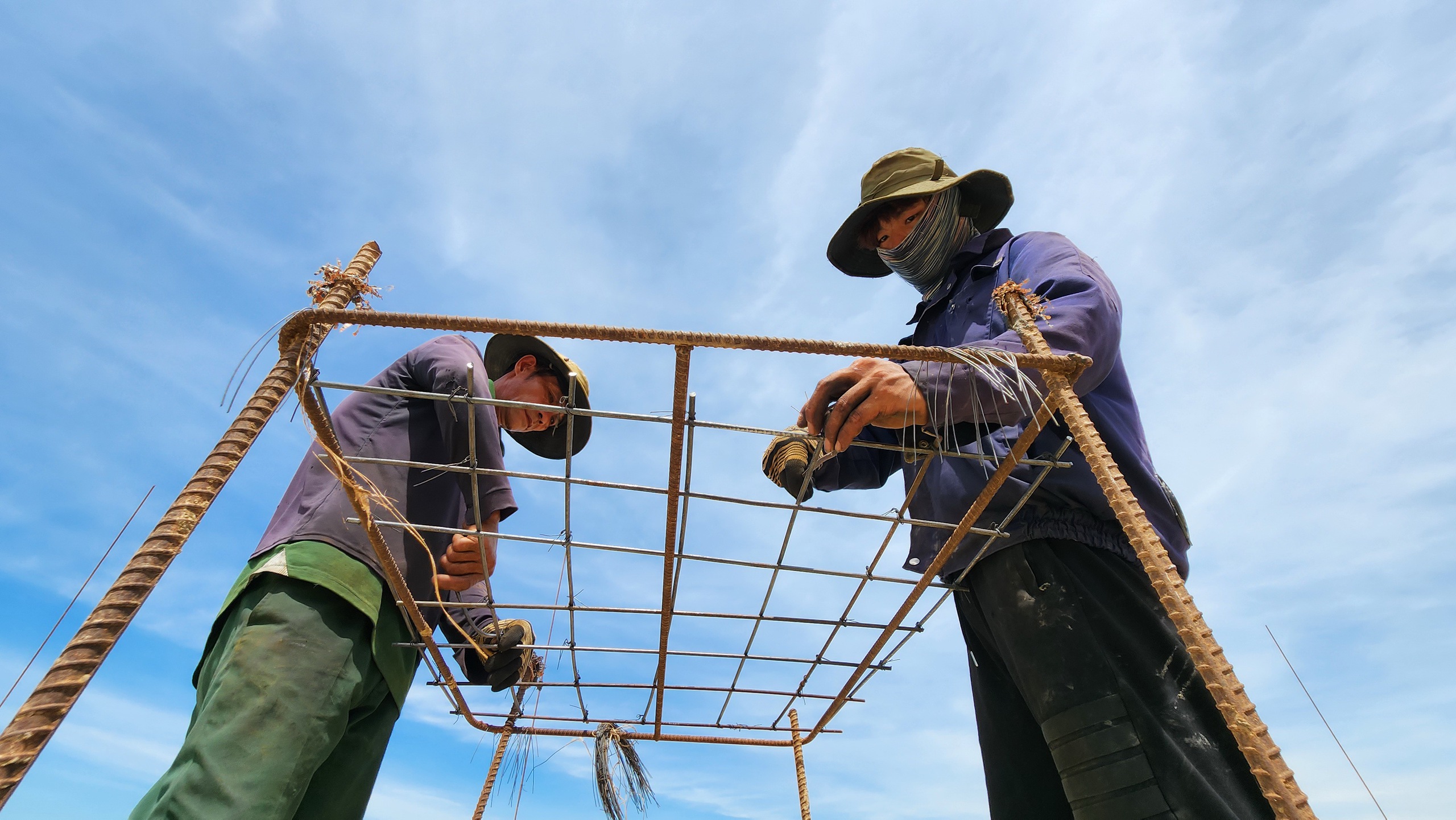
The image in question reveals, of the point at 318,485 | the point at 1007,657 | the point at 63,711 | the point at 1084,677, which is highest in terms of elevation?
the point at 318,485

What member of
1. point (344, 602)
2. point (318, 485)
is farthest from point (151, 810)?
point (318, 485)

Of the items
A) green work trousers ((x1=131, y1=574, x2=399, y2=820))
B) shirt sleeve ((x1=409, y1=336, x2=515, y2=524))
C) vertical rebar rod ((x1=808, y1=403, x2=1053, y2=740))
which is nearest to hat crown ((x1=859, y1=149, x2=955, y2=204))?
vertical rebar rod ((x1=808, y1=403, x2=1053, y2=740))

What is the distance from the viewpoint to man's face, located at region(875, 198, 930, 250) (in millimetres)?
2143

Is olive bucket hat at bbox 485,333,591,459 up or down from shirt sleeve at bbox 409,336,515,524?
up

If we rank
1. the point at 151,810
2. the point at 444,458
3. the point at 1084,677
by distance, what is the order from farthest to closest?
1. the point at 444,458
2. the point at 1084,677
3. the point at 151,810

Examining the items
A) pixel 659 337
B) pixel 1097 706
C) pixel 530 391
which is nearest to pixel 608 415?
pixel 659 337

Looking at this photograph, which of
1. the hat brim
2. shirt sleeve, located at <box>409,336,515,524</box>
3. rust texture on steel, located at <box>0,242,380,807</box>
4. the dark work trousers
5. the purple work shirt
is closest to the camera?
rust texture on steel, located at <box>0,242,380,807</box>

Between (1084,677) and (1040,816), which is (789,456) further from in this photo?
(1040,816)

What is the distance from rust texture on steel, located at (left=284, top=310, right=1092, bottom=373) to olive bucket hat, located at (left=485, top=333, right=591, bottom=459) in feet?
4.12

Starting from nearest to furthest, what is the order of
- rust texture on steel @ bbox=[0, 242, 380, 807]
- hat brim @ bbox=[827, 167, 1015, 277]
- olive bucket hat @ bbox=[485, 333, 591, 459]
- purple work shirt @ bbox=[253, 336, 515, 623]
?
rust texture on steel @ bbox=[0, 242, 380, 807] < purple work shirt @ bbox=[253, 336, 515, 623] < hat brim @ bbox=[827, 167, 1015, 277] < olive bucket hat @ bbox=[485, 333, 591, 459]

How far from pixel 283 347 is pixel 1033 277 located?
5.16 ft

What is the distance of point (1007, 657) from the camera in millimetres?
1559

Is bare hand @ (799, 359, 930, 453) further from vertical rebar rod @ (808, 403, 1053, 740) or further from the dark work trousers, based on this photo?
the dark work trousers

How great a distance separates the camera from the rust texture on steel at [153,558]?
79 centimetres
